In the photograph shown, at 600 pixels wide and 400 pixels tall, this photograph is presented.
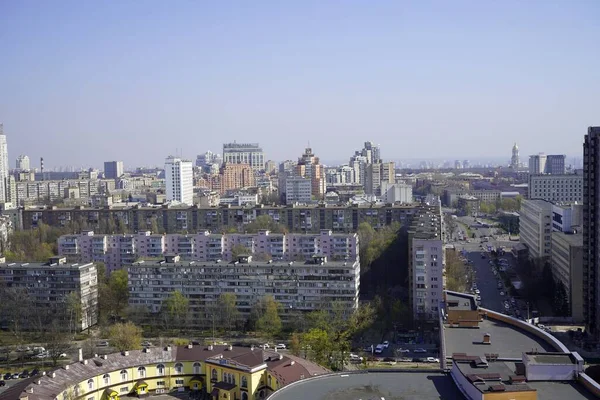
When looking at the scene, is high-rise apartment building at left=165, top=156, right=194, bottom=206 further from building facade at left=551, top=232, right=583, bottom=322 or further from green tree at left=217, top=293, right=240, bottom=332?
building facade at left=551, top=232, right=583, bottom=322

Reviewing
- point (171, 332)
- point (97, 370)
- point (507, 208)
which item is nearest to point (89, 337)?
point (171, 332)

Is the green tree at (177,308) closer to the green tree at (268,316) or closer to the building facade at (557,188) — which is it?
the green tree at (268,316)

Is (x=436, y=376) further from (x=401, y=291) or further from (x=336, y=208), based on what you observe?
(x=336, y=208)

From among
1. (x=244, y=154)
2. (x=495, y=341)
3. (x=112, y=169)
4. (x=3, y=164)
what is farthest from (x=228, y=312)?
(x=112, y=169)

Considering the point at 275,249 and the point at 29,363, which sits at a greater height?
the point at 275,249

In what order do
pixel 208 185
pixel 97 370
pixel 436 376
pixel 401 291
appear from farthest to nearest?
pixel 208 185 → pixel 401 291 → pixel 97 370 → pixel 436 376

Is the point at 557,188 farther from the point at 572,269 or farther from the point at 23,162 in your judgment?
the point at 23,162

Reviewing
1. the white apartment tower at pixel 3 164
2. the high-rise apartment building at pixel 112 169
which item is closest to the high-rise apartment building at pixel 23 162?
A: the high-rise apartment building at pixel 112 169
